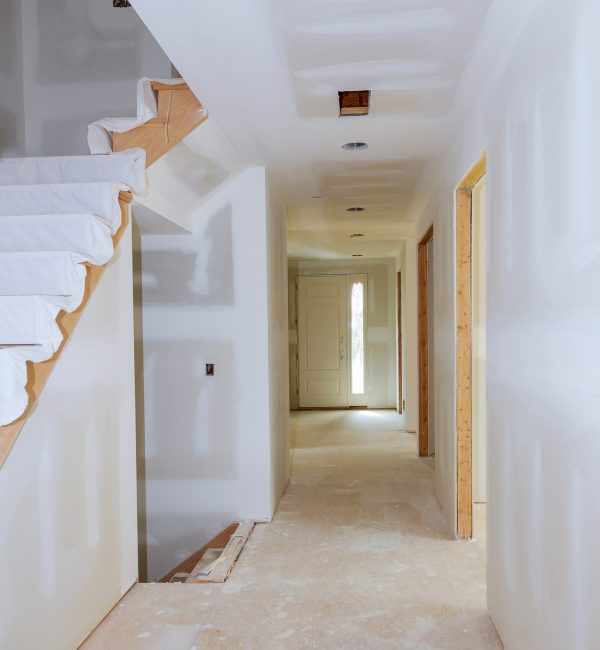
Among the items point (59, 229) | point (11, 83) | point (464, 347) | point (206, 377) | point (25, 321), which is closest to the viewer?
point (25, 321)

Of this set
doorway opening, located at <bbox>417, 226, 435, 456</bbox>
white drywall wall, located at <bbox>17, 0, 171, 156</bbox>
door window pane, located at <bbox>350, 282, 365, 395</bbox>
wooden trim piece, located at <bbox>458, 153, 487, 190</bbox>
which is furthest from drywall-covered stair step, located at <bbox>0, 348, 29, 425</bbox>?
door window pane, located at <bbox>350, 282, 365, 395</bbox>

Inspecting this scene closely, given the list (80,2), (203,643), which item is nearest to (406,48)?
(203,643)

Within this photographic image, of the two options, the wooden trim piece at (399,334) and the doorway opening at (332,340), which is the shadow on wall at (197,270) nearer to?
the wooden trim piece at (399,334)

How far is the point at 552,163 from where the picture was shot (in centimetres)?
162

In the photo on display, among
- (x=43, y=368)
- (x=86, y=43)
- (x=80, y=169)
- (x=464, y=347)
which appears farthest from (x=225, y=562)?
(x=86, y=43)

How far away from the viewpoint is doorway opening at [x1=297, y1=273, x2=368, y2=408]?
9039 mm

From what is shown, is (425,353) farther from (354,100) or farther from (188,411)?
(354,100)

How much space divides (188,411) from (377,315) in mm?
5483

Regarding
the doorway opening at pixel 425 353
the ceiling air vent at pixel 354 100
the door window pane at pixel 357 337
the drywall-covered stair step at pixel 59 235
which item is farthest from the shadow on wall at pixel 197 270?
the door window pane at pixel 357 337

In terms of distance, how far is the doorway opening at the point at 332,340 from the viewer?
356 inches

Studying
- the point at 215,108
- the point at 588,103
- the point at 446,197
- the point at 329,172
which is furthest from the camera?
the point at 329,172

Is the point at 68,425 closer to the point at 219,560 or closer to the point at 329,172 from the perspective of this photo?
the point at 219,560

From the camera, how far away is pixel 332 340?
29.7ft

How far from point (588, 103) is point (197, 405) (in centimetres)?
316
